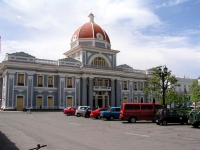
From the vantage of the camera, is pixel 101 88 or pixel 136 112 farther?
pixel 101 88

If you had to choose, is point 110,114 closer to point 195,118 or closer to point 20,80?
point 195,118

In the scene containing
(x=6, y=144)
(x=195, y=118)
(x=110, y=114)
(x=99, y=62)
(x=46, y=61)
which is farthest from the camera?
(x=99, y=62)

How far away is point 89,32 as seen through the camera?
5150cm

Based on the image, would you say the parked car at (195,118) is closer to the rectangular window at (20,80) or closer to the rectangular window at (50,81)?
the rectangular window at (20,80)

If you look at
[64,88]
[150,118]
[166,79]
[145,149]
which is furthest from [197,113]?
[64,88]

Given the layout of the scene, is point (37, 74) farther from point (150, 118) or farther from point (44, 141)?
point (44, 141)

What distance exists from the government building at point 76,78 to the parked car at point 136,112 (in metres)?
24.7

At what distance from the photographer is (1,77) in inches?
1825

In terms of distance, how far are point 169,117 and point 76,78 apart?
96.7 feet

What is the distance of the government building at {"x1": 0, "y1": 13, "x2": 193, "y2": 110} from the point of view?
4103 cm

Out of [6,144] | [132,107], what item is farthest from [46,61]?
[6,144]

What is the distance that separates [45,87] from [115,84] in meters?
15.5

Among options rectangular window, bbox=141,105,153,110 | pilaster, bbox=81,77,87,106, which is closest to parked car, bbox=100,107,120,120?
rectangular window, bbox=141,105,153,110

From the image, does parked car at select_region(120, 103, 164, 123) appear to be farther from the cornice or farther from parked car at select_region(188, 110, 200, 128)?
the cornice
